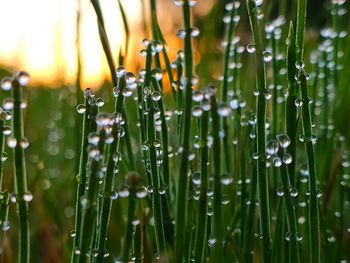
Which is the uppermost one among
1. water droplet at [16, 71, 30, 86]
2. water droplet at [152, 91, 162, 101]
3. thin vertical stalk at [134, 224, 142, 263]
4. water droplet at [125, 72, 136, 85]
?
water droplet at [125, 72, 136, 85]

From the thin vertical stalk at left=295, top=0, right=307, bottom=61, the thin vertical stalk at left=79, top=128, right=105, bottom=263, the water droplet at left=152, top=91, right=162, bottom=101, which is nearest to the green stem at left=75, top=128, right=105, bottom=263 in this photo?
the thin vertical stalk at left=79, top=128, right=105, bottom=263

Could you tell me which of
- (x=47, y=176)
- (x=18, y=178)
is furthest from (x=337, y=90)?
(x=47, y=176)

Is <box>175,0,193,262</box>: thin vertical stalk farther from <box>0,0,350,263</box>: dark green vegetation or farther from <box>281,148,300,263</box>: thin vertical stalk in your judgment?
<box>281,148,300,263</box>: thin vertical stalk

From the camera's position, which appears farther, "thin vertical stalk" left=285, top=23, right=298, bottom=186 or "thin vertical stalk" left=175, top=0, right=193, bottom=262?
"thin vertical stalk" left=285, top=23, right=298, bottom=186

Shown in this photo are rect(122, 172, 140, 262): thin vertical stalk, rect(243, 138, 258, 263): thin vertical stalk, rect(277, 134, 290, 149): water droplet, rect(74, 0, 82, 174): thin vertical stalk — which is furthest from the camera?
rect(74, 0, 82, 174): thin vertical stalk

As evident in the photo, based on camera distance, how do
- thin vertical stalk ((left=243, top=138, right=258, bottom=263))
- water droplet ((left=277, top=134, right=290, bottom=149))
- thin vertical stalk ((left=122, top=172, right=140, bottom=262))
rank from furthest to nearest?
thin vertical stalk ((left=243, top=138, right=258, bottom=263)), water droplet ((left=277, top=134, right=290, bottom=149)), thin vertical stalk ((left=122, top=172, right=140, bottom=262))

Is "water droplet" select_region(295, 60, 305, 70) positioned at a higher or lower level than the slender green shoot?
higher
